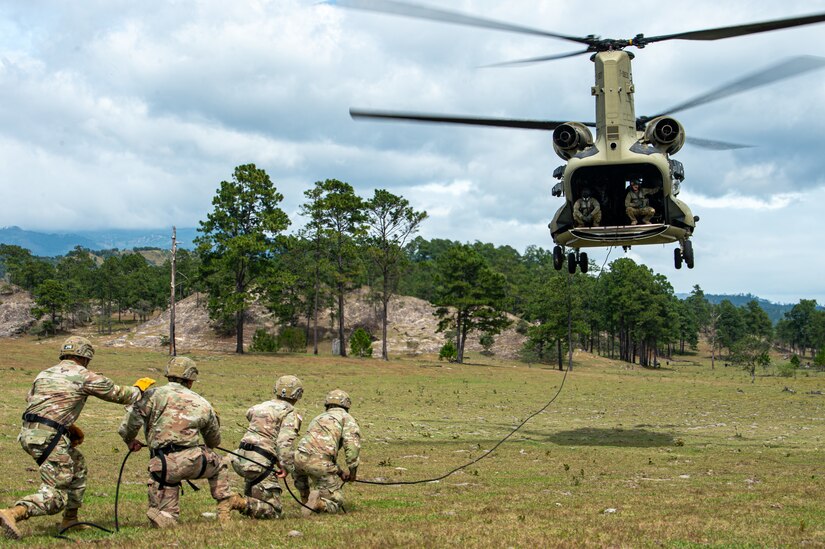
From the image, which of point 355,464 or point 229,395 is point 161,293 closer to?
point 229,395

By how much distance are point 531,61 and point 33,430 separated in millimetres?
14860

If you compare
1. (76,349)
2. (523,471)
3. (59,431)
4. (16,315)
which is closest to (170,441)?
(59,431)

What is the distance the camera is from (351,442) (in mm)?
11594

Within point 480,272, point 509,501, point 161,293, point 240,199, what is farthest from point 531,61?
point 161,293

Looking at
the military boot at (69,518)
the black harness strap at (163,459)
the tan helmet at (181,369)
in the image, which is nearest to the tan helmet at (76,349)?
the tan helmet at (181,369)

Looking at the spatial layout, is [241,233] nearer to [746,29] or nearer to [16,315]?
[746,29]

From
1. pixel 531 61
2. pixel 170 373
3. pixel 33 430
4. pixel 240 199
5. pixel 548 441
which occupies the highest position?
pixel 240 199

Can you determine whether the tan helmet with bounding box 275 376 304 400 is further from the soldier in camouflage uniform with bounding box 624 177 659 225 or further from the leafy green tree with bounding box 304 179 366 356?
the leafy green tree with bounding box 304 179 366 356

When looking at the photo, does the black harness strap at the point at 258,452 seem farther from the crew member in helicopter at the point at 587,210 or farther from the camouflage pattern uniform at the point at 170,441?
the crew member in helicopter at the point at 587,210

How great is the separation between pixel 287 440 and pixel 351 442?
99 centimetres

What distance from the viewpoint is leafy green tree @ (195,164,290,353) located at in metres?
65.8

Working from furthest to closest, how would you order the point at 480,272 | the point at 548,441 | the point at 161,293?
1. the point at 161,293
2. the point at 480,272
3. the point at 548,441

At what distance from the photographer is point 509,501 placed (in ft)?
43.2

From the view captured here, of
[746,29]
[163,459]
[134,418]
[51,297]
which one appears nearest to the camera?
[163,459]
